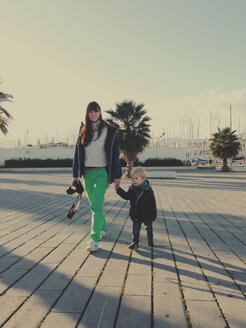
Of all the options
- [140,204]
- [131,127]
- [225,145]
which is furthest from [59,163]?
[140,204]

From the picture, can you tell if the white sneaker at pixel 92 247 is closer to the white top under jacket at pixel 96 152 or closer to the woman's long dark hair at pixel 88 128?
the white top under jacket at pixel 96 152

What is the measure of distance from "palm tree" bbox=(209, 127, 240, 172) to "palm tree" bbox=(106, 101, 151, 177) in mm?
11111

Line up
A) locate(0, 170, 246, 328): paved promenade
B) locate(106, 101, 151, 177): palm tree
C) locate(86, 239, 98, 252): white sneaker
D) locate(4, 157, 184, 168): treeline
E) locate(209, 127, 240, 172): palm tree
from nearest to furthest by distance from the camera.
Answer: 1. locate(0, 170, 246, 328): paved promenade
2. locate(86, 239, 98, 252): white sneaker
3. locate(106, 101, 151, 177): palm tree
4. locate(209, 127, 240, 172): palm tree
5. locate(4, 157, 184, 168): treeline

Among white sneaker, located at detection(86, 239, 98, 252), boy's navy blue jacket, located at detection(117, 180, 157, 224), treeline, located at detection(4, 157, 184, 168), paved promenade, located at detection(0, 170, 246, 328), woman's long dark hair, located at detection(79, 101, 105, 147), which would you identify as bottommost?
paved promenade, located at detection(0, 170, 246, 328)

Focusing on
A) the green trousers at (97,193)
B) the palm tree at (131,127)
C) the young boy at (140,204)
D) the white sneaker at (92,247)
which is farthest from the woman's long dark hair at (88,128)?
the palm tree at (131,127)

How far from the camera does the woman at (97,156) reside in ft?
13.6

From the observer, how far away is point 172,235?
4922 mm

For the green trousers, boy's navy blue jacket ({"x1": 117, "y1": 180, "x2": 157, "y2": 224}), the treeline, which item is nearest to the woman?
the green trousers

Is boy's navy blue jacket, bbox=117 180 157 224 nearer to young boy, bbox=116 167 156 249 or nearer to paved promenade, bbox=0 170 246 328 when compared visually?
young boy, bbox=116 167 156 249

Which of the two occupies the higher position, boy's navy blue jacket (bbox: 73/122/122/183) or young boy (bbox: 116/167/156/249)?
boy's navy blue jacket (bbox: 73/122/122/183)

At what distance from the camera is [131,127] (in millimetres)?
20891

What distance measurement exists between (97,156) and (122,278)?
178cm

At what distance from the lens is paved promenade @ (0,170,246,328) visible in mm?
2254

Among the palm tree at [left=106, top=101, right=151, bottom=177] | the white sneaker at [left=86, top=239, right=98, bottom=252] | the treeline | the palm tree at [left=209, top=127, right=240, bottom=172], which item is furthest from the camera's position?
the treeline
